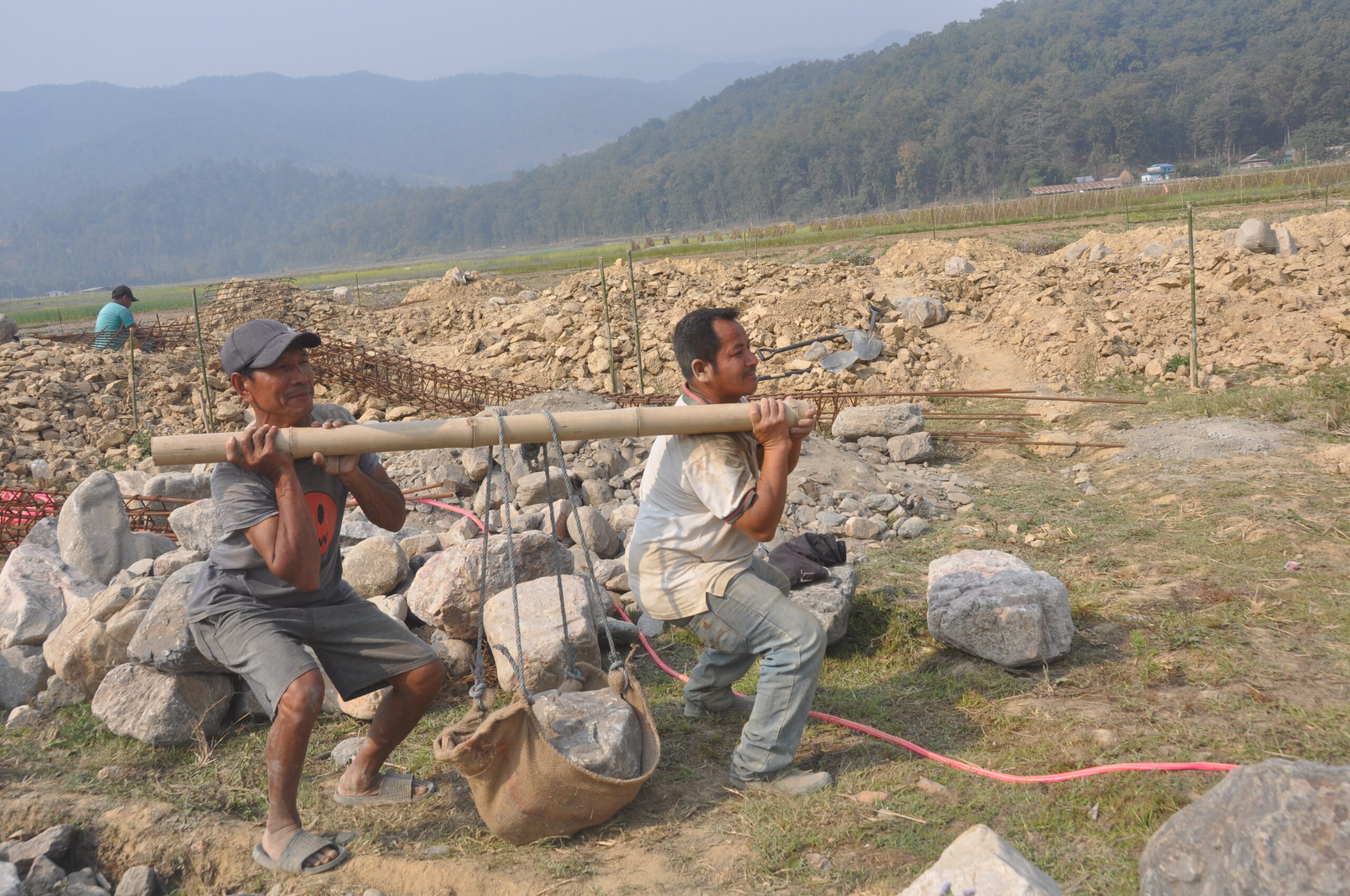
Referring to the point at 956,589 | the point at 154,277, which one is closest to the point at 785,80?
the point at 154,277

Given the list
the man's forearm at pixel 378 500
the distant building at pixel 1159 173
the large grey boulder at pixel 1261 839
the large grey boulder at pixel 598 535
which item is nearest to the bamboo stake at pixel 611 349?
the large grey boulder at pixel 598 535

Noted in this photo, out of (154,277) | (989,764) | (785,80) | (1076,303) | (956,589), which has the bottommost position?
(989,764)

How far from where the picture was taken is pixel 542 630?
4301 millimetres

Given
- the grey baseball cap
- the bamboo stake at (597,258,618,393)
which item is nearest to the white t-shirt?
the grey baseball cap

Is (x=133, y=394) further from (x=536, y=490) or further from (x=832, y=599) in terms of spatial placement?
(x=832, y=599)

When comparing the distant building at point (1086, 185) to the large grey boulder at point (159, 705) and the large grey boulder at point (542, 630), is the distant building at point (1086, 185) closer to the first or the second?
the large grey boulder at point (542, 630)

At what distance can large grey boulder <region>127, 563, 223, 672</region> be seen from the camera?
404 centimetres

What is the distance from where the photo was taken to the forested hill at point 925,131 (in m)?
89.7

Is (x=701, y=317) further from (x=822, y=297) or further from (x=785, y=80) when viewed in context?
(x=785, y=80)

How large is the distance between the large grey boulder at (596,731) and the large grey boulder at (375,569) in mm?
1823

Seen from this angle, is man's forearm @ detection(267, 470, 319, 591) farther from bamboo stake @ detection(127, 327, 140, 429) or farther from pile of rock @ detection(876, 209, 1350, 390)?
pile of rock @ detection(876, 209, 1350, 390)

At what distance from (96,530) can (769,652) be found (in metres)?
4.32

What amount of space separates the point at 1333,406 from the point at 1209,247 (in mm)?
8209

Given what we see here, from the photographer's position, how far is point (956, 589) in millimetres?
4449
